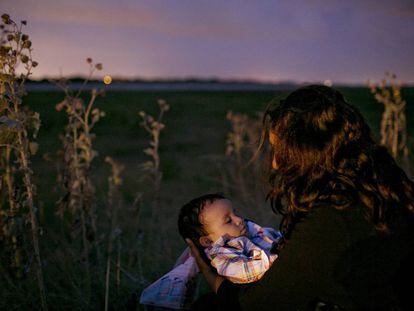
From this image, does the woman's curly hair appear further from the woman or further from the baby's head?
the baby's head

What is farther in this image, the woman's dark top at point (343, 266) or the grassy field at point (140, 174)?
the grassy field at point (140, 174)

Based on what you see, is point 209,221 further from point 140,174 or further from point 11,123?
point 140,174

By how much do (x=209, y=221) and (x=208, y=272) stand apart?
16.7 inches

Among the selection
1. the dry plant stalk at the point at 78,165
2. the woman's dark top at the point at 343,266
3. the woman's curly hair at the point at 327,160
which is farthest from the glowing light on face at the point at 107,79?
the woman's dark top at the point at 343,266

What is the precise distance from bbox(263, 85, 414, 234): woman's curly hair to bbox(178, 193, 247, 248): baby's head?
2.39 feet

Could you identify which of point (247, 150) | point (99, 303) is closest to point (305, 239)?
point (99, 303)

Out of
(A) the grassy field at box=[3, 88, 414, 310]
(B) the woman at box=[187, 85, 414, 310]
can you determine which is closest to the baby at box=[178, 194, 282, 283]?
(A) the grassy field at box=[3, 88, 414, 310]

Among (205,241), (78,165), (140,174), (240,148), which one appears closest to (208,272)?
(205,241)

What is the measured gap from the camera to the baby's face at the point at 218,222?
273 centimetres

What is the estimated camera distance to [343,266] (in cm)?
178

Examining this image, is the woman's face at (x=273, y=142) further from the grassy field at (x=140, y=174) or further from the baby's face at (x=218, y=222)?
the baby's face at (x=218, y=222)

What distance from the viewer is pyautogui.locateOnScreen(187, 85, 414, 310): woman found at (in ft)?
5.82

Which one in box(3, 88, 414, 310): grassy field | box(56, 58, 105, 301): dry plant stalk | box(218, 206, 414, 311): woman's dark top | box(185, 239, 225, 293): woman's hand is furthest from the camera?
box(3, 88, 414, 310): grassy field

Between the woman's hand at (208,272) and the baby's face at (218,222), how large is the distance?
22cm
